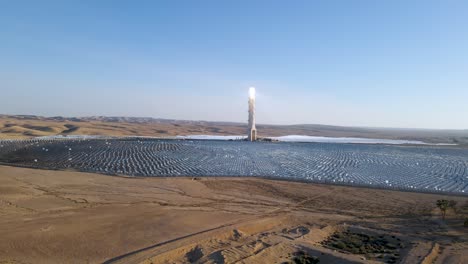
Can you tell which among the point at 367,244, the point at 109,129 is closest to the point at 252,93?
the point at 109,129

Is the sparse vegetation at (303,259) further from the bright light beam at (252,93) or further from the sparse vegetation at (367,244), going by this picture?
the bright light beam at (252,93)

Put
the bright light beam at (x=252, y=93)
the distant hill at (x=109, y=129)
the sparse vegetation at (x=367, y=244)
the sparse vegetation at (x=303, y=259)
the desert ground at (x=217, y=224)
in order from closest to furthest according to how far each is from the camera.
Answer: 1. the sparse vegetation at (x=303, y=259)
2. the desert ground at (x=217, y=224)
3. the sparse vegetation at (x=367, y=244)
4. the bright light beam at (x=252, y=93)
5. the distant hill at (x=109, y=129)

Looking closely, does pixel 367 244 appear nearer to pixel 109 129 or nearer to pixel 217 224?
pixel 217 224

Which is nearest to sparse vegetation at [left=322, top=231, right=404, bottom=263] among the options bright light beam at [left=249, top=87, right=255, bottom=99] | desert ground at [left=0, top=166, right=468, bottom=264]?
desert ground at [left=0, top=166, right=468, bottom=264]

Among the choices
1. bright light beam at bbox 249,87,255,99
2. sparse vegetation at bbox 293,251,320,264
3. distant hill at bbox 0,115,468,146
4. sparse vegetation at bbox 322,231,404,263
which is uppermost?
bright light beam at bbox 249,87,255,99

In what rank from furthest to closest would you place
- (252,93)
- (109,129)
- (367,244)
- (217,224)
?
(109,129), (252,93), (217,224), (367,244)

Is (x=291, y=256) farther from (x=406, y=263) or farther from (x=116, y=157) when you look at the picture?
(x=116, y=157)

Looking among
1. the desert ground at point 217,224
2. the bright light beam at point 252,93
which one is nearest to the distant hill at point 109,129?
the bright light beam at point 252,93

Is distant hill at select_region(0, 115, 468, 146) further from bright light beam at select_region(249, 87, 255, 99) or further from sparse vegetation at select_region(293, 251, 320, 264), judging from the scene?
sparse vegetation at select_region(293, 251, 320, 264)
